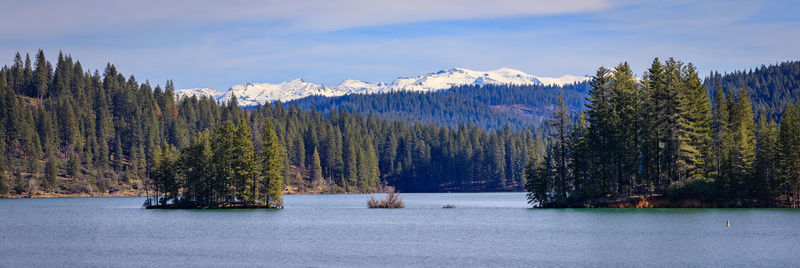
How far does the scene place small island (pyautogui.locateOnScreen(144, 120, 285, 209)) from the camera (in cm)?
8888

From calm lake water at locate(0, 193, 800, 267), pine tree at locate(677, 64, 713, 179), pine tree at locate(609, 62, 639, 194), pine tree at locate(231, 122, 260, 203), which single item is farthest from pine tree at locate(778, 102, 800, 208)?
pine tree at locate(231, 122, 260, 203)

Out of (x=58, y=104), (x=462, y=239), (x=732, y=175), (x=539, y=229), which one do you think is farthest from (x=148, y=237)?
(x=58, y=104)

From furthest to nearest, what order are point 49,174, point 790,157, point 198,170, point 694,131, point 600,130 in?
point 49,174 → point 198,170 → point 600,130 → point 694,131 → point 790,157

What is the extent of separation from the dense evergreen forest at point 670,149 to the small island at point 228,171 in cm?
2967

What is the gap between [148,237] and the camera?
5706cm

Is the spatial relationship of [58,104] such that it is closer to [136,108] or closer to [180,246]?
[136,108]

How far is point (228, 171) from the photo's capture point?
8919 cm

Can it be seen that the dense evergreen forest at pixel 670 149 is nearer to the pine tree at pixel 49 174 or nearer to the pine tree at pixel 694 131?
the pine tree at pixel 694 131

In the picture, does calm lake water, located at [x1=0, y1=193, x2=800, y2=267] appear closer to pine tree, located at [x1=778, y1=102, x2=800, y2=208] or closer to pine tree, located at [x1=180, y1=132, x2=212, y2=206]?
pine tree, located at [x1=778, y1=102, x2=800, y2=208]

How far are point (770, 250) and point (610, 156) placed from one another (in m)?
42.7

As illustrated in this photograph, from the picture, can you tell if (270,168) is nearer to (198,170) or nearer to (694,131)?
(198,170)

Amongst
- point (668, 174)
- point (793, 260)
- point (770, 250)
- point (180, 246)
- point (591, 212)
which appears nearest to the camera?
point (793, 260)

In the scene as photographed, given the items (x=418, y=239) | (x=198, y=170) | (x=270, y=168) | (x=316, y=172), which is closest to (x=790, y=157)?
(x=418, y=239)

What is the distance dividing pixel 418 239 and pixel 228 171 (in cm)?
4079
